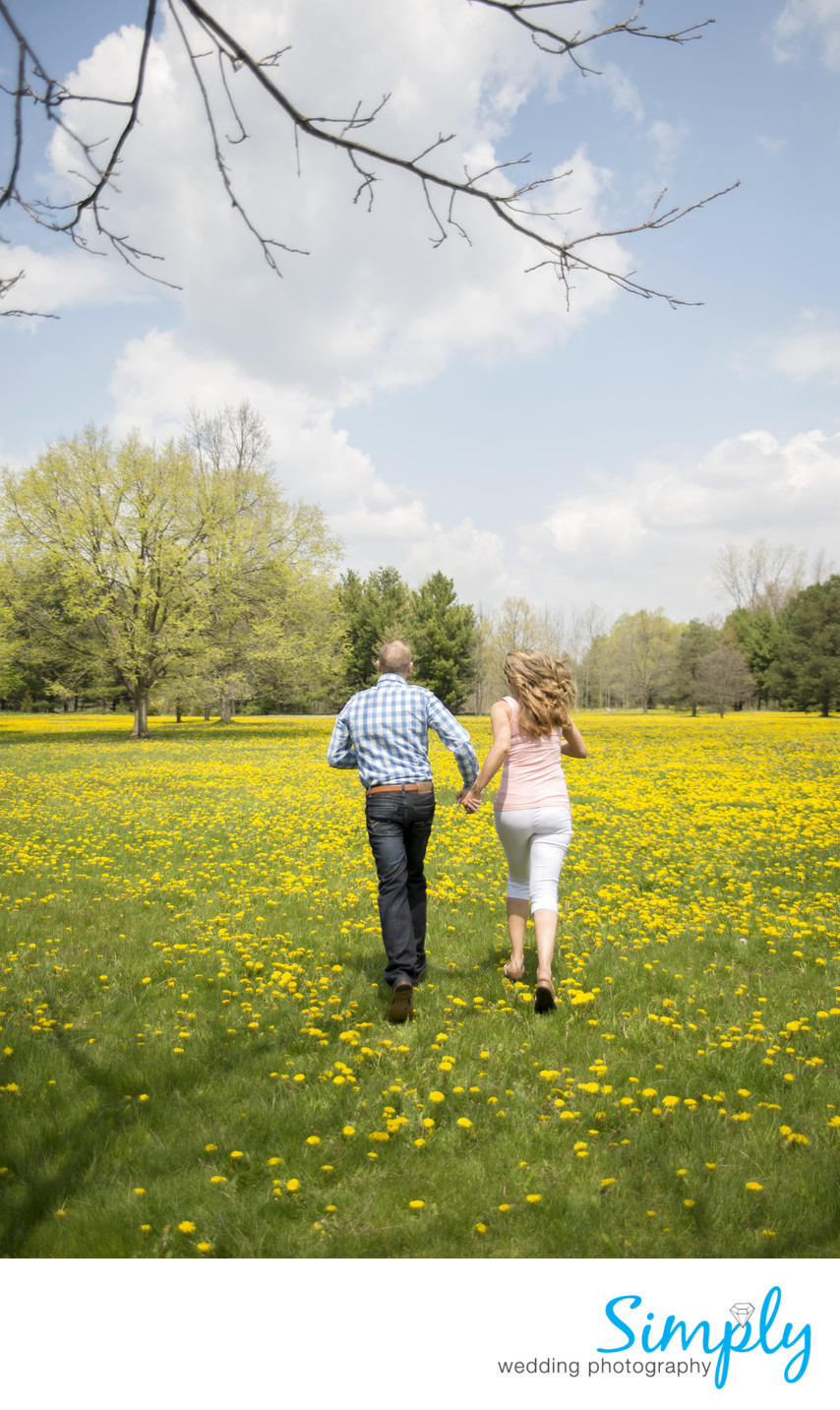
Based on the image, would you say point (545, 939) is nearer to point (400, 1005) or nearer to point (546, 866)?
point (546, 866)

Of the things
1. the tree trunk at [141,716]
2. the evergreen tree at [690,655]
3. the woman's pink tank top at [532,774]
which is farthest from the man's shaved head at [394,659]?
the evergreen tree at [690,655]

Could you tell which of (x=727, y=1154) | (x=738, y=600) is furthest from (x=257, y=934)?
(x=738, y=600)

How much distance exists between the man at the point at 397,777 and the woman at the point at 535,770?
1.01 ft

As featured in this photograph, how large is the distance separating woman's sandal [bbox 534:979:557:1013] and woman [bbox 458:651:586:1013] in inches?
6.0

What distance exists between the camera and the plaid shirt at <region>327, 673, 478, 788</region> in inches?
193

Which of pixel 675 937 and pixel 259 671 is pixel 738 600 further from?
pixel 675 937

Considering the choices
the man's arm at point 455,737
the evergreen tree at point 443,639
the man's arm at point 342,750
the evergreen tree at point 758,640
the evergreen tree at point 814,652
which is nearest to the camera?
the man's arm at point 455,737

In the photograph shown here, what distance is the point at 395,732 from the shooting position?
4891mm

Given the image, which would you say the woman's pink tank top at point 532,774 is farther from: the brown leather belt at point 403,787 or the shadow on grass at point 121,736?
the shadow on grass at point 121,736

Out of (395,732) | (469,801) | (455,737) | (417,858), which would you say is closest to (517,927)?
(417,858)

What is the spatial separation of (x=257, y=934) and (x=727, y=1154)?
400cm

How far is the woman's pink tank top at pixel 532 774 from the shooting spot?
479cm

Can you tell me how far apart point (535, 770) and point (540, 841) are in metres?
0.44
